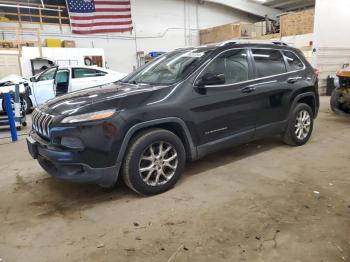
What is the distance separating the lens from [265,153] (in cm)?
436

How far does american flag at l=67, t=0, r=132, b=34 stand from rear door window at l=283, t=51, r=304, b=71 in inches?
519

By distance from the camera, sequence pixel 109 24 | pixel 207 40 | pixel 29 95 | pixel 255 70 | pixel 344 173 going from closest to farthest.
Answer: pixel 344 173, pixel 255 70, pixel 29 95, pixel 109 24, pixel 207 40

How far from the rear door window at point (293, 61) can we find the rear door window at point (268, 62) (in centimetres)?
14

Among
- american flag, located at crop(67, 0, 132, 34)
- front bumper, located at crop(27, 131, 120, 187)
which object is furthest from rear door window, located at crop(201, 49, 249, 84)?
american flag, located at crop(67, 0, 132, 34)

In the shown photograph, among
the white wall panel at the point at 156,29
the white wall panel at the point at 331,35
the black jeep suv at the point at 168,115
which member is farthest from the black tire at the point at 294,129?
the white wall panel at the point at 156,29

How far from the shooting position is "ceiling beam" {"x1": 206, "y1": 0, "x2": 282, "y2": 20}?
19.1m

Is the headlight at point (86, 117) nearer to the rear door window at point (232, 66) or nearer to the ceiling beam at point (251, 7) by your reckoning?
the rear door window at point (232, 66)

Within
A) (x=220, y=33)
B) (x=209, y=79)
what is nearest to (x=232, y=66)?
(x=209, y=79)

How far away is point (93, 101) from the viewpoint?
9.43 feet

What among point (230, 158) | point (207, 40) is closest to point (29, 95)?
point (230, 158)

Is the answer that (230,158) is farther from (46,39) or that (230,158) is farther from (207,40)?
(207,40)

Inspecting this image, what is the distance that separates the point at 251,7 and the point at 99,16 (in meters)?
9.91

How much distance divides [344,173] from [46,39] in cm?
1415

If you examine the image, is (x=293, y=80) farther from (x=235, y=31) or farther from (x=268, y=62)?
(x=235, y=31)
